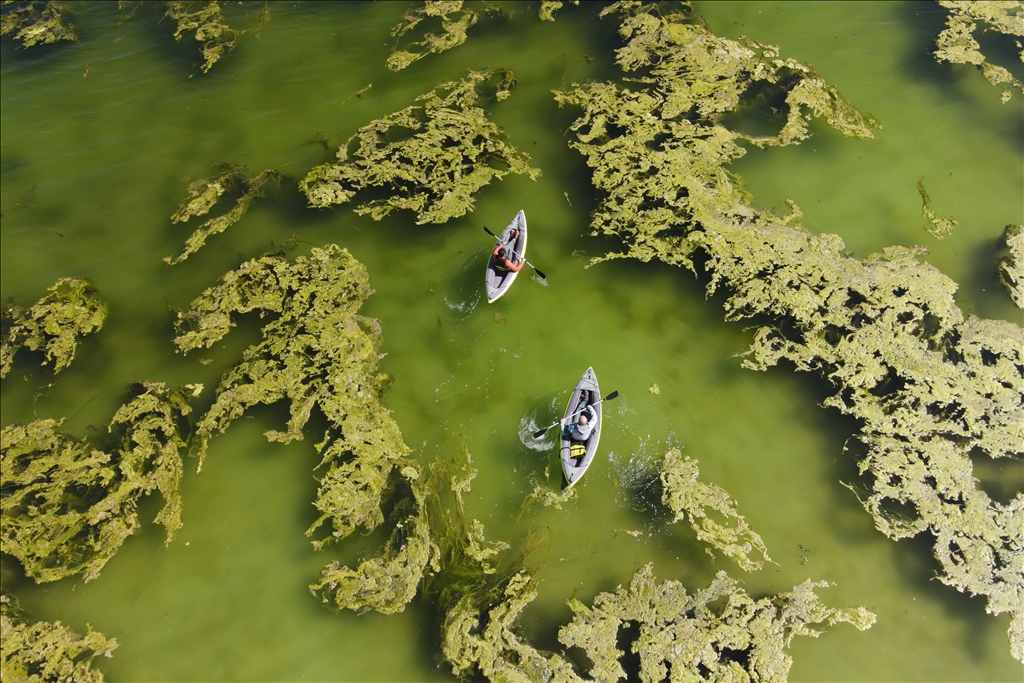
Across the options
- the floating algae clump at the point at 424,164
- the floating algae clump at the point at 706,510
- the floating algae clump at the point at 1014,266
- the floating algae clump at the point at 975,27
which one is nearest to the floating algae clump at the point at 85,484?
the floating algae clump at the point at 424,164

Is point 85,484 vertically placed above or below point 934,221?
below

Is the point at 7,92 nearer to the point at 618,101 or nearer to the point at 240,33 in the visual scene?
the point at 240,33

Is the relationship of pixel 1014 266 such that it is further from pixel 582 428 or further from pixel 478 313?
pixel 478 313

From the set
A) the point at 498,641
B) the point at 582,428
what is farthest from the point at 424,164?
the point at 498,641

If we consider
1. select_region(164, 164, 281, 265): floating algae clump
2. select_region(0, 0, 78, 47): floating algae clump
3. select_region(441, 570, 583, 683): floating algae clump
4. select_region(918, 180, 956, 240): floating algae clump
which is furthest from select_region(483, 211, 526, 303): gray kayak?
select_region(0, 0, 78, 47): floating algae clump

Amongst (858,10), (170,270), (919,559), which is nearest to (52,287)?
(170,270)

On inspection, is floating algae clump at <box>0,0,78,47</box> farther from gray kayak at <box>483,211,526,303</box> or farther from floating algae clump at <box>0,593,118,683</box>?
floating algae clump at <box>0,593,118,683</box>

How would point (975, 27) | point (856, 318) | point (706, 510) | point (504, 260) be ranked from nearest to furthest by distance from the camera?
point (706, 510) → point (856, 318) → point (504, 260) → point (975, 27)
